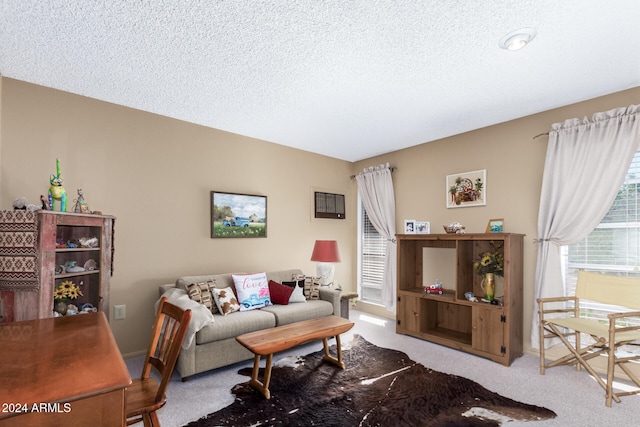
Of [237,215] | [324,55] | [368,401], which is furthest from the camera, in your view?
[237,215]

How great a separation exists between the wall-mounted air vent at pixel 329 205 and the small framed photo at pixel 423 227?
56.8 inches

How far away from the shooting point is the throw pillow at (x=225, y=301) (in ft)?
11.1

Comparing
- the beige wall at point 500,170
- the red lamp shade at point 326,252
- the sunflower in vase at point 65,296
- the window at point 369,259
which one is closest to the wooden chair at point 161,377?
the sunflower in vase at point 65,296

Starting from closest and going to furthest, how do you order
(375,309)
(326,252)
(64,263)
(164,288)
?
(64,263) → (164,288) → (326,252) → (375,309)

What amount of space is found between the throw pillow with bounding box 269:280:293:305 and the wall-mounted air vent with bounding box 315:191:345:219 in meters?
1.51

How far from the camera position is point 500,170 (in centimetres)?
380

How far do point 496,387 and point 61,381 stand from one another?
3.06 m

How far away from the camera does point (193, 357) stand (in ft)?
9.33

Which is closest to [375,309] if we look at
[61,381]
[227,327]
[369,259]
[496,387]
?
[369,259]

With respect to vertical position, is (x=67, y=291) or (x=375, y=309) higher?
(x=67, y=291)

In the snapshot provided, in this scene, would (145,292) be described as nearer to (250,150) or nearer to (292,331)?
(292,331)

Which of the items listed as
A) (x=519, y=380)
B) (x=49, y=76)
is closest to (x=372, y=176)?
(x=519, y=380)

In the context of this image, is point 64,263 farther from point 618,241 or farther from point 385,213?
point 618,241

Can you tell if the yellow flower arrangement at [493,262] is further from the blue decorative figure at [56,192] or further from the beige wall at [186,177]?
the blue decorative figure at [56,192]
